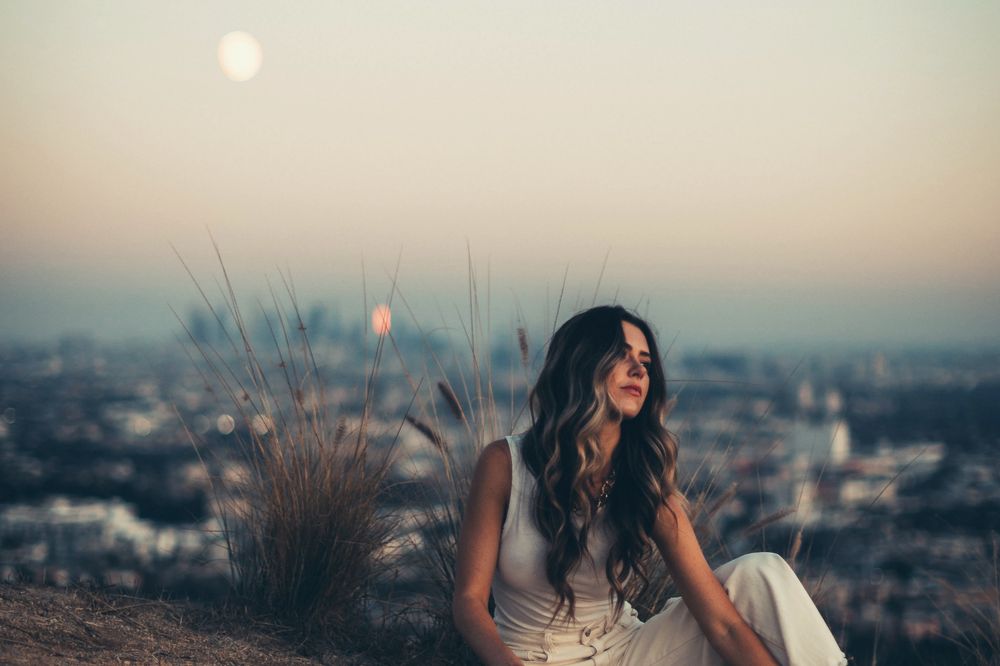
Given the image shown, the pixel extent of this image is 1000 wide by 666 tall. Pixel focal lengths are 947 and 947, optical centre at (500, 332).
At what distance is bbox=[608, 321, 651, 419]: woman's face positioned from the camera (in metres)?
2.06

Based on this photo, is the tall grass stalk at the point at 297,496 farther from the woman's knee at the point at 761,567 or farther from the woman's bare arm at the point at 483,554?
the woman's knee at the point at 761,567

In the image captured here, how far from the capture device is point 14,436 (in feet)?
40.5

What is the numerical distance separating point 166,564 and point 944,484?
15.6 ft

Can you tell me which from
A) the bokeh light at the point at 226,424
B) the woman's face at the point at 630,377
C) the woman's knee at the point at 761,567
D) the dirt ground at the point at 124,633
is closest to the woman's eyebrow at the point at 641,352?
the woman's face at the point at 630,377

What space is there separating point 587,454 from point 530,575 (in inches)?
11.2

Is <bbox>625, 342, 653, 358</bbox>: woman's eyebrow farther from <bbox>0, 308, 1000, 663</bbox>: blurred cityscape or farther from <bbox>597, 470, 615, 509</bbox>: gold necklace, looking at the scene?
<bbox>0, 308, 1000, 663</bbox>: blurred cityscape

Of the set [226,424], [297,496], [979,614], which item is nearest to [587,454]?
[297,496]

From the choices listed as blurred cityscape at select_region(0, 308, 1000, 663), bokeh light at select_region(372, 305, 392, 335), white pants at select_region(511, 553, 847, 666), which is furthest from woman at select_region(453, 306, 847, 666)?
bokeh light at select_region(372, 305, 392, 335)

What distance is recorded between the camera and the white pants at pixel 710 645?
6.44ft

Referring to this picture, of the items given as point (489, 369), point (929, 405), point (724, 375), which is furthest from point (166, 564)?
point (929, 405)

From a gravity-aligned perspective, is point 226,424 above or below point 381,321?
below

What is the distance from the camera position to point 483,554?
1982mm

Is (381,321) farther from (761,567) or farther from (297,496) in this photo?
(761,567)

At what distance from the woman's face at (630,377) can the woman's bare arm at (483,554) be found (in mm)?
275
